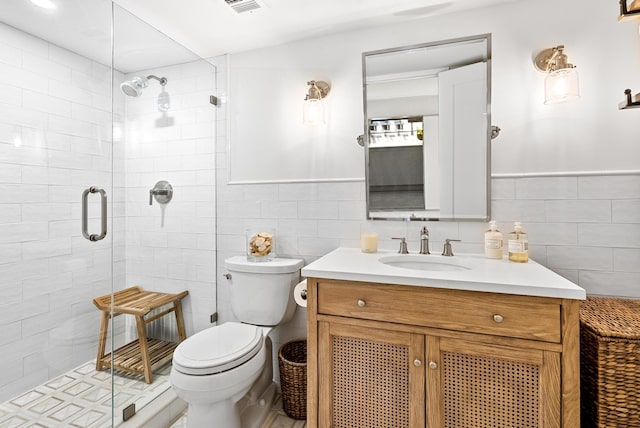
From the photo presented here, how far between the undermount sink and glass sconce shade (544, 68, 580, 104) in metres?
0.91

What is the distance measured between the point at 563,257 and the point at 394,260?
0.80m

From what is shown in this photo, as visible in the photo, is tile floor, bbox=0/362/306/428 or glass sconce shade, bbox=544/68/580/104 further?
glass sconce shade, bbox=544/68/580/104

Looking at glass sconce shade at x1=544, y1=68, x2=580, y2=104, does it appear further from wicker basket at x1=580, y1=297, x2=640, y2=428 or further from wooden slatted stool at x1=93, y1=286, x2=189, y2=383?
wooden slatted stool at x1=93, y1=286, x2=189, y2=383

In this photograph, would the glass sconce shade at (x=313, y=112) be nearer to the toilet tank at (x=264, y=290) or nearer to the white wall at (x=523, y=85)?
the white wall at (x=523, y=85)

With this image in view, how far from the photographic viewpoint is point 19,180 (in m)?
1.26

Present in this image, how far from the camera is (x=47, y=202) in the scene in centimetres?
133

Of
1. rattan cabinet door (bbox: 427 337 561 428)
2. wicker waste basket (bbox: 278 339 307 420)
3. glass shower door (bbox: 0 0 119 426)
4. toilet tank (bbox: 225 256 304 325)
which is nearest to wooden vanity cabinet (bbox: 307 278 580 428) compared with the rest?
rattan cabinet door (bbox: 427 337 561 428)

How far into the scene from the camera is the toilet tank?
1812 millimetres

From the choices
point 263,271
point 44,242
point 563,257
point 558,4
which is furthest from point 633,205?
point 44,242

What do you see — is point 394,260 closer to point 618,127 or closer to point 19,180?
point 618,127

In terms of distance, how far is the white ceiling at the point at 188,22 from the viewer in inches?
54.3

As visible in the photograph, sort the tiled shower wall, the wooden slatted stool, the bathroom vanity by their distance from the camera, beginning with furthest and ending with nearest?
the wooden slatted stool → the tiled shower wall → the bathroom vanity

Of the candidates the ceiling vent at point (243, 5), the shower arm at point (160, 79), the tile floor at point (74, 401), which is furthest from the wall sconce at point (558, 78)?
the tile floor at point (74, 401)

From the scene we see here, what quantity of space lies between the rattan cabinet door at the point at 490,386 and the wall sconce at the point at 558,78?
115 cm
